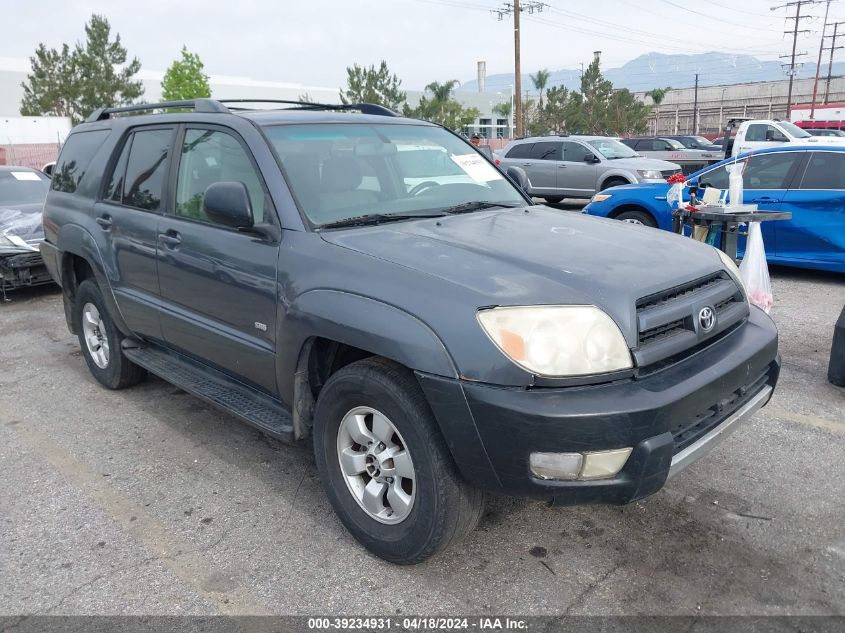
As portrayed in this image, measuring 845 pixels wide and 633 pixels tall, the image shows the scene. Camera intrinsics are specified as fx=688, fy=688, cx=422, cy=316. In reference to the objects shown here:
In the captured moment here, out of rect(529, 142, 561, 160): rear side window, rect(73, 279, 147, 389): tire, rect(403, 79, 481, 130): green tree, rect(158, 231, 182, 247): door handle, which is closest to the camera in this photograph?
rect(158, 231, 182, 247): door handle

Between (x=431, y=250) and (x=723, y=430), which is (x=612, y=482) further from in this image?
(x=431, y=250)

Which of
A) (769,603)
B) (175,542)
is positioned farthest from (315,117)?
(769,603)

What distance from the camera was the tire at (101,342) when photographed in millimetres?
4742

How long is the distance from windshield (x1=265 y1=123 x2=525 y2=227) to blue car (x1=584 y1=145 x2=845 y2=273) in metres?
4.53

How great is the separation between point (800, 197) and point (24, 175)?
32.8ft

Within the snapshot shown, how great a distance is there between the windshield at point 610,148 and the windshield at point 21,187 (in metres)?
10.8

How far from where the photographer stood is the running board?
10.6 ft

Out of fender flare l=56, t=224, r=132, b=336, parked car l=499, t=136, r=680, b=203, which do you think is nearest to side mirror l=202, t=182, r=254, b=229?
fender flare l=56, t=224, r=132, b=336

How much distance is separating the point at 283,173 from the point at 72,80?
141 feet

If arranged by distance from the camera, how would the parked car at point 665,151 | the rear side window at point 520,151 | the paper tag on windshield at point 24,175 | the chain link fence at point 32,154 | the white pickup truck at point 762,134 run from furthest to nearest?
the chain link fence at point 32,154
the parked car at point 665,151
the white pickup truck at point 762,134
the rear side window at point 520,151
the paper tag on windshield at point 24,175

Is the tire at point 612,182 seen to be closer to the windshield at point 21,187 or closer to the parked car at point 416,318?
the windshield at point 21,187

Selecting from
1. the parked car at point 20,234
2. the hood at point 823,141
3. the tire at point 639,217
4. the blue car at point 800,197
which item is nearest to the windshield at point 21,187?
the parked car at point 20,234

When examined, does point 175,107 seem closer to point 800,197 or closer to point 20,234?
point 20,234

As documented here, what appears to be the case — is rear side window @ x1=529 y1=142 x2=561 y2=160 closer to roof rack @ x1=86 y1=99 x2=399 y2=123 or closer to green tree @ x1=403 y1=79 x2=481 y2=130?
roof rack @ x1=86 y1=99 x2=399 y2=123
